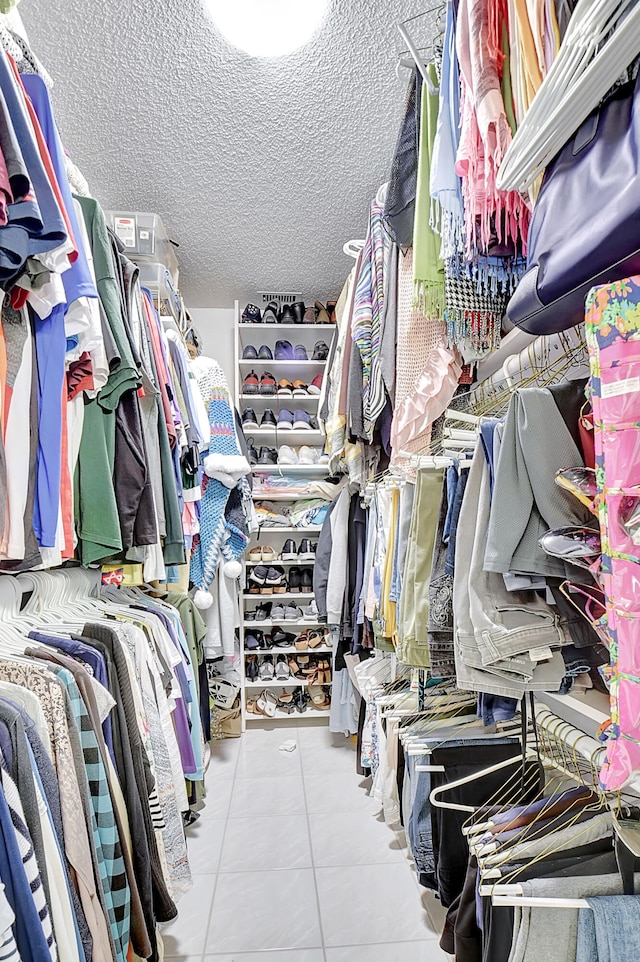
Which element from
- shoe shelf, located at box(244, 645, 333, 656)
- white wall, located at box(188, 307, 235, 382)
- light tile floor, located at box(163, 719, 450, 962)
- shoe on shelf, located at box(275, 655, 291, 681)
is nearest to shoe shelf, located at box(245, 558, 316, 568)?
shoe shelf, located at box(244, 645, 333, 656)

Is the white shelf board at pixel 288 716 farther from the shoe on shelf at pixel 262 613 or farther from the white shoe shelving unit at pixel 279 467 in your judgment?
the shoe on shelf at pixel 262 613

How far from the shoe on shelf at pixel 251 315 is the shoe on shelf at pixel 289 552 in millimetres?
1378

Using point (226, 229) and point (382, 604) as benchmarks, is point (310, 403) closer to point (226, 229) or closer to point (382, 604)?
point (226, 229)

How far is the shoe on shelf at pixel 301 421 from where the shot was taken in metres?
3.68

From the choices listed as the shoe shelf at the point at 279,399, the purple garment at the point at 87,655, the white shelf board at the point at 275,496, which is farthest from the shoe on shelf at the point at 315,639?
the purple garment at the point at 87,655

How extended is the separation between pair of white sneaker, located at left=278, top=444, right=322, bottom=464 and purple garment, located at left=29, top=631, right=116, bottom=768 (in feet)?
8.08

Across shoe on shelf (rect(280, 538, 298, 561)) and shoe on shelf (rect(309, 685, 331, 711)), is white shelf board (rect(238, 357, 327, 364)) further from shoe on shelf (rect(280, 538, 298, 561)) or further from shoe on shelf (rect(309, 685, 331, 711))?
shoe on shelf (rect(309, 685, 331, 711))

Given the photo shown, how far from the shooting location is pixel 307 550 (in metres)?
3.63

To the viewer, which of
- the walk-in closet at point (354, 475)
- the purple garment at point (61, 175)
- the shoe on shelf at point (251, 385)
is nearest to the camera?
the walk-in closet at point (354, 475)

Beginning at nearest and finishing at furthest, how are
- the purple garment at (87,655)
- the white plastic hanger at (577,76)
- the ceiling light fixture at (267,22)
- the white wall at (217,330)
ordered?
1. the white plastic hanger at (577,76)
2. the purple garment at (87,655)
3. the ceiling light fixture at (267,22)
4. the white wall at (217,330)

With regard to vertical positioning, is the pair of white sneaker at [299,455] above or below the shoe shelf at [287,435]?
below

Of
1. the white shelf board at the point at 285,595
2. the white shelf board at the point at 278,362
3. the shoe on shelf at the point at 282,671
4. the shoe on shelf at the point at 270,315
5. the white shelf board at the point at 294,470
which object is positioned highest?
the shoe on shelf at the point at 270,315

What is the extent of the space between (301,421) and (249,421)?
0.32 m

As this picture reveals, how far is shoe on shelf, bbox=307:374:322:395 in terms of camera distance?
3746 mm
